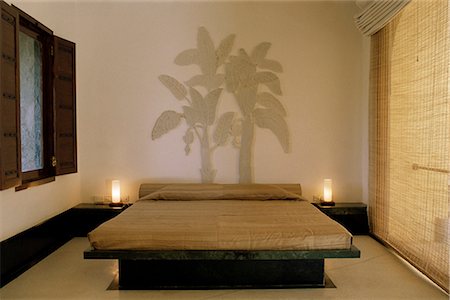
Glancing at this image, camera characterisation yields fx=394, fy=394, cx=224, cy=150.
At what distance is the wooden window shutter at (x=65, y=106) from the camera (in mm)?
3729

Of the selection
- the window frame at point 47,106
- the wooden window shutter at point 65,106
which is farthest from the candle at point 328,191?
the window frame at point 47,106

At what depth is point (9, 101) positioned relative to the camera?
2.79 m

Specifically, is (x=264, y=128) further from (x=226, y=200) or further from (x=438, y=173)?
(x=438, y=173)

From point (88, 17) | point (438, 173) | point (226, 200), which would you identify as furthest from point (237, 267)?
point (88, 17)

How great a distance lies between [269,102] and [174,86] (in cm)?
104

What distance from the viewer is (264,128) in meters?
4.27

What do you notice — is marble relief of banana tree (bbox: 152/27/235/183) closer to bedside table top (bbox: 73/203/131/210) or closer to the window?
bedside table top (bbox: 73/203/131/210)

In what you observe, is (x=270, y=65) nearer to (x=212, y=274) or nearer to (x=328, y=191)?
(x=328, y=191)

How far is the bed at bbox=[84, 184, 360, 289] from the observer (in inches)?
103

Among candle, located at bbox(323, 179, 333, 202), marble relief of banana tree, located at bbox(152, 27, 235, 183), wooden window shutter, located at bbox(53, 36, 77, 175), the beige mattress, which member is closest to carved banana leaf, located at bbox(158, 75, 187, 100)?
marble relief of banana tree, located at bbox(152, 27, 235, 183)

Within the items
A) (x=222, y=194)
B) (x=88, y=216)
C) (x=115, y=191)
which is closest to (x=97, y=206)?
(x=88, y=216)

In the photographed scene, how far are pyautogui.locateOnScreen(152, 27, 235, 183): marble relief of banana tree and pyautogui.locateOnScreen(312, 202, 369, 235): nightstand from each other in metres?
1.29

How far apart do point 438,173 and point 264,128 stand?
186 centimetres

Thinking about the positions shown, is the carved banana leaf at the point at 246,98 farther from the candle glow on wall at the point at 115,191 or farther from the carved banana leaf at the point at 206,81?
the candle glow on wall at the point at 115,191
